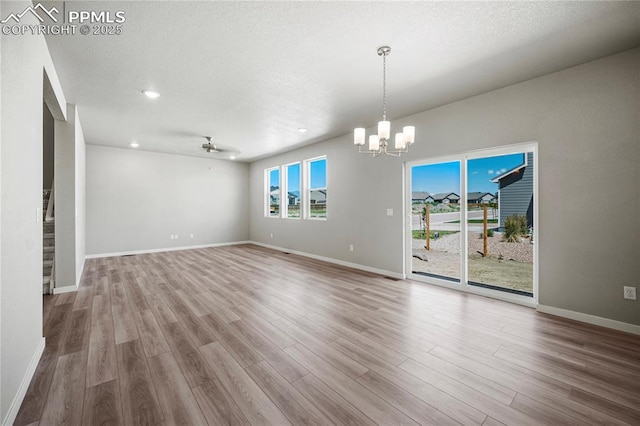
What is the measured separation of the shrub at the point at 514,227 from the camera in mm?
3479

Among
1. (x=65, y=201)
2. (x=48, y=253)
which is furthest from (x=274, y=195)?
(x=48, y=253)

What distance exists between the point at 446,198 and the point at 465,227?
0.55 meters

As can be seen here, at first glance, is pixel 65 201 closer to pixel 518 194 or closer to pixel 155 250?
pixel 155 250

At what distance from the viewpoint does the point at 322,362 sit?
6.95 ft

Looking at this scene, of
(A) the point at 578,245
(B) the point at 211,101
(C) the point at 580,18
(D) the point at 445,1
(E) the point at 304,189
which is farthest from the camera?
(E) the point at 304,189

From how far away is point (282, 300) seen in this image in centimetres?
354

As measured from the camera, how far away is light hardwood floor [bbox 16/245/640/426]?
1606 mm

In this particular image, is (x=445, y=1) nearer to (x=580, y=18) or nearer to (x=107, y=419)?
(x=580, y=18)

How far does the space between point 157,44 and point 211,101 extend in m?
1.36

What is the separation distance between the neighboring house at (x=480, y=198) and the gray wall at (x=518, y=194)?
11cm

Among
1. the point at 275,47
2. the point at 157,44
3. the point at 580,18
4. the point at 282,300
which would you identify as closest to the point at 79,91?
the point at 157,44

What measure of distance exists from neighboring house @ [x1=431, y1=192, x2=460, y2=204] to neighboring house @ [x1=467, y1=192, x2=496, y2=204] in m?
0.17

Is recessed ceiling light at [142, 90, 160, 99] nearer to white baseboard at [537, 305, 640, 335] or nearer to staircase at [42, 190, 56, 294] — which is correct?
staircase at [42, 190, 56, 294]

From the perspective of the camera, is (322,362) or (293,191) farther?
(293,191)
